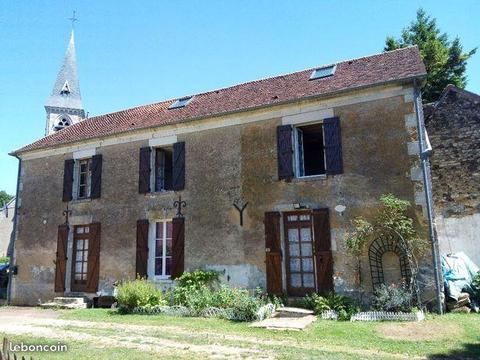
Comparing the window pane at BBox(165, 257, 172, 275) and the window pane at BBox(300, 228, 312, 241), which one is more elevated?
the window pane at BBox(300, 228, 312, 241)

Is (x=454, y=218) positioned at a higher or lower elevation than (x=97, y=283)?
higher

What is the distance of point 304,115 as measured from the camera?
10398 millimetres

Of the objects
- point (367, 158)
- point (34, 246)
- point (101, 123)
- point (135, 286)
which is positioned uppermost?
point (101, 123)

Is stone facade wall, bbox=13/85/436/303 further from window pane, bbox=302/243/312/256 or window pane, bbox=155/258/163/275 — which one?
window pane, bbox=155/258/163/275

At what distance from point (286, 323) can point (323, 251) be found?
2.30 metres

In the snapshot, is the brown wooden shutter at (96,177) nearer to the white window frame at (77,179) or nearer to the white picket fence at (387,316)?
the white window frame at (77,179)

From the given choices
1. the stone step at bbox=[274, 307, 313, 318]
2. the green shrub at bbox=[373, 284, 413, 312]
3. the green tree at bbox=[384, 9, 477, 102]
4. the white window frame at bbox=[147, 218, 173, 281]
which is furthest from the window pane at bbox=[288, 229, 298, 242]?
the green tree at bbox=[384, 9, 477, 102]

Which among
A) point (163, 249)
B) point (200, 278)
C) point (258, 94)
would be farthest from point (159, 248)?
point (258, 94)

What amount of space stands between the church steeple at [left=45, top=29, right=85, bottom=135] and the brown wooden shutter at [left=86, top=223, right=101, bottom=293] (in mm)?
28345

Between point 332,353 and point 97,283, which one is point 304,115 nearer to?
point 332,353

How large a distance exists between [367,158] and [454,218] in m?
4.56

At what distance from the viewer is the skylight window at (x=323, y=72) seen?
1184 centimetres

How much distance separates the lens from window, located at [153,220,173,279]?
11.4 m

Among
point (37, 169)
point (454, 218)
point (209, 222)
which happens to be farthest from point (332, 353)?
point (37, 169)
